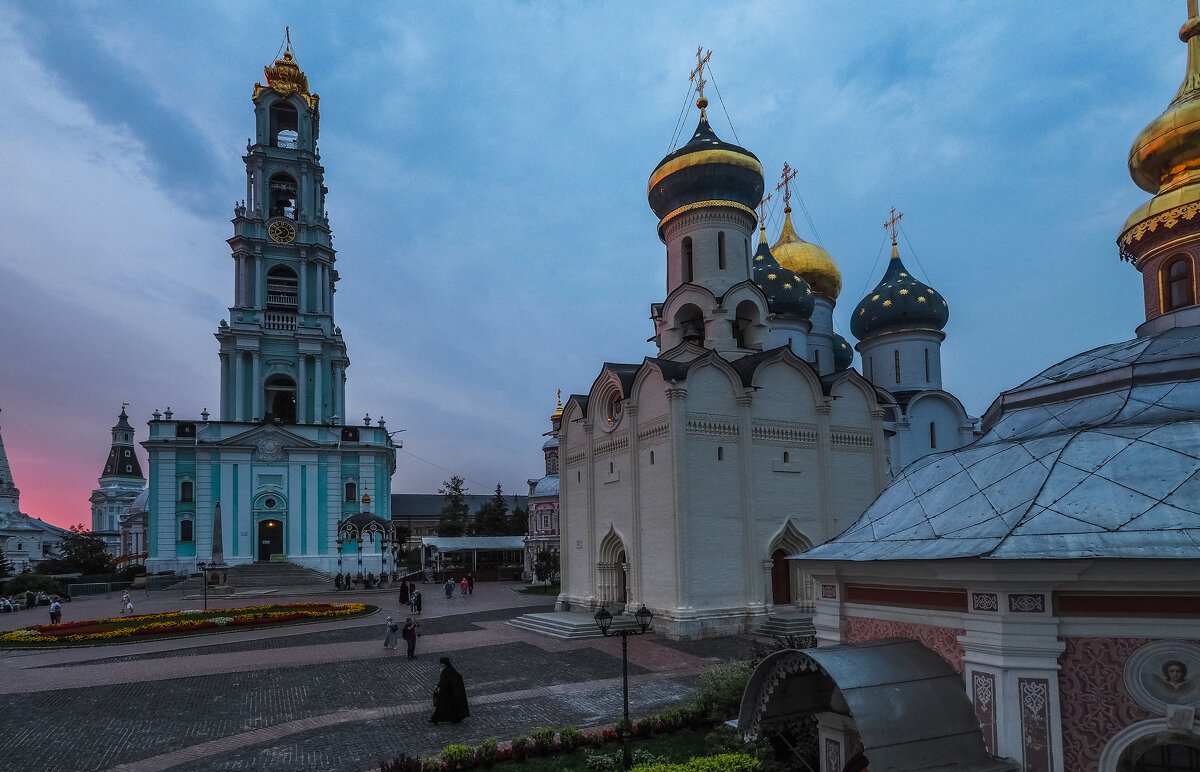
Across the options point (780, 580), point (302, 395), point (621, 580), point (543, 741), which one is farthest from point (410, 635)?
point (302, 395)

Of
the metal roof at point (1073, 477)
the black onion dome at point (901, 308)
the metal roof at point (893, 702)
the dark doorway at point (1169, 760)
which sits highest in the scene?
the black onion dome at point (901, 308)

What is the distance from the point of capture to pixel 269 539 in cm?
3894

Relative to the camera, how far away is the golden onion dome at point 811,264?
29.4m

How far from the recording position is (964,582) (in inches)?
223

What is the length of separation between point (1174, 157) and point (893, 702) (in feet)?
28.3

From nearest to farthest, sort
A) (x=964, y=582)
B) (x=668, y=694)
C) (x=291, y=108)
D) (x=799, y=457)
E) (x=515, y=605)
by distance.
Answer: (x=964, y=582), (x=668, y=694), (x=799, y=457), (x=515, y=605), (x=291, y=108)

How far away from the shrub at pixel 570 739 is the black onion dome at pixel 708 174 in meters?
16.2

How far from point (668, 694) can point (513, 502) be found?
281 feet

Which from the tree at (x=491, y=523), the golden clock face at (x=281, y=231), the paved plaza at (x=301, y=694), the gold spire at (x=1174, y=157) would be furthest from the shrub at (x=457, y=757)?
the tree at (x=491, y=523)

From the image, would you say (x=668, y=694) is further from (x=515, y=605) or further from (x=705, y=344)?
(x=515, y=605)

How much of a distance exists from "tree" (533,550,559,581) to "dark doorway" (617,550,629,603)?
54.8ft

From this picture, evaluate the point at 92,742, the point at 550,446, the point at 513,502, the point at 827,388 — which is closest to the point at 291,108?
the point at 550,446

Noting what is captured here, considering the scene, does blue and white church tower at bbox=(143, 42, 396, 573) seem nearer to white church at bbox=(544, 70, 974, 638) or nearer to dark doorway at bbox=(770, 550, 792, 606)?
white church at bbox=(544, 70, 974, 638)

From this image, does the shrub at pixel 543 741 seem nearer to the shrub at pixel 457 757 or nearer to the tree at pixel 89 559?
the shrub at pixel 457 757
